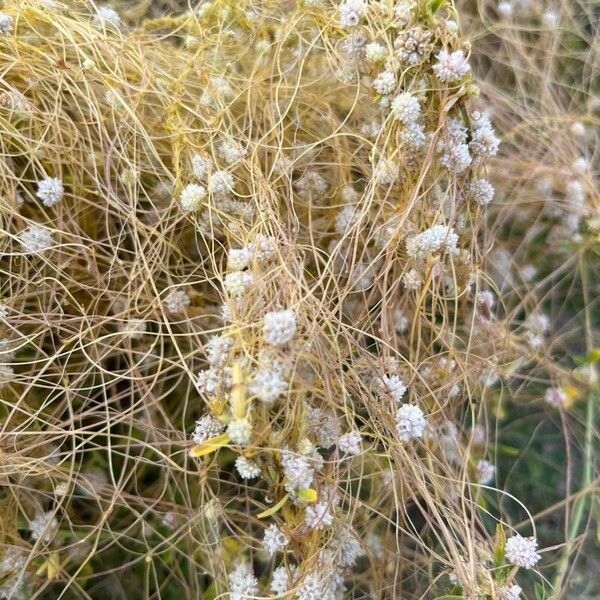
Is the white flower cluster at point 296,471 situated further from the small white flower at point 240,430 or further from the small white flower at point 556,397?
the small white flower at point 556,397

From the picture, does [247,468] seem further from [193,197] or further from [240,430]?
[193,197]

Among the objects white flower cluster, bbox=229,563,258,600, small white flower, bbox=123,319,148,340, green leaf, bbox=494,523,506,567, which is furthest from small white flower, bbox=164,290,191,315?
green leaf, bbox=494,523,506,567

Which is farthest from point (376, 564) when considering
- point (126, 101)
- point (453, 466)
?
point (126, 101)

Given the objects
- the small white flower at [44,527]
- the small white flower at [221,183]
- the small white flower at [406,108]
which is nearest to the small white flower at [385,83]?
the small white flower at [406,108]

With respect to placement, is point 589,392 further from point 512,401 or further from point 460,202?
point 460,202

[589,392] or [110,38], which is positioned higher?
[110,38]

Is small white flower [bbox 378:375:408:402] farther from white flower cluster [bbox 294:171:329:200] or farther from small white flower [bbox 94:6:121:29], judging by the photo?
small white flower [bbox 94:6:121:29]
